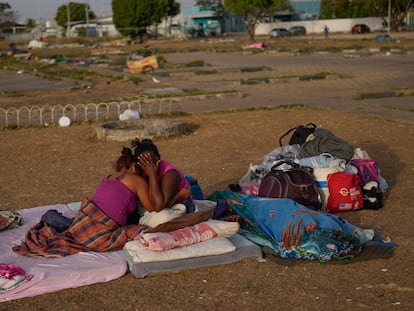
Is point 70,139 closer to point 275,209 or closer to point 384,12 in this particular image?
A: point 275,209

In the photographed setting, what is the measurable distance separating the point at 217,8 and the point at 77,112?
75.0 m

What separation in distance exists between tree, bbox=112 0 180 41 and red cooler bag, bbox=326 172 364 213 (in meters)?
65.2

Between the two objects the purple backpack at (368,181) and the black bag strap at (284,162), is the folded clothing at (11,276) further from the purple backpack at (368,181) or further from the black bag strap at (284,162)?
the purple backpack at (368,181)

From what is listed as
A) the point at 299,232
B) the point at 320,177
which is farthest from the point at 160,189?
the point at 320,177

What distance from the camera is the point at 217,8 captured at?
88.6m

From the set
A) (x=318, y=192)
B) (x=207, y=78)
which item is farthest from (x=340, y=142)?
(x=207, y=78)

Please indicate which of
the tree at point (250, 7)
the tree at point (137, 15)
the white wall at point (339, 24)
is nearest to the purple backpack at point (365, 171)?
the tree at point (250, 7)

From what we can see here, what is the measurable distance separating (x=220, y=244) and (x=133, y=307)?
3.30ft

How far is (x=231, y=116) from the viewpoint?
46.0ft

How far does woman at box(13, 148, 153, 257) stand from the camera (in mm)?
5594

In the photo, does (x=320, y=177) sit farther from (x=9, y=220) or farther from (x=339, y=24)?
(x=339, y=24)

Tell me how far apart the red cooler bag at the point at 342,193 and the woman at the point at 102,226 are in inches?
79.5

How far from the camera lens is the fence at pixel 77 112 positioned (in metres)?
14.0

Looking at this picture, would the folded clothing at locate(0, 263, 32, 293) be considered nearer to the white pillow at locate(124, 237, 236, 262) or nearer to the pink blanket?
the pink blanket
